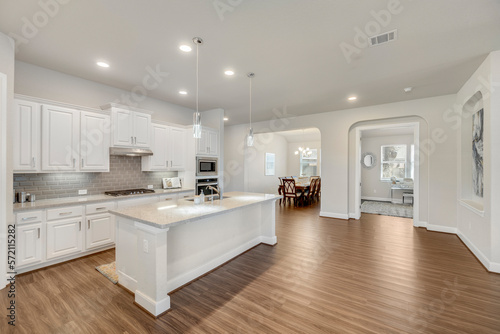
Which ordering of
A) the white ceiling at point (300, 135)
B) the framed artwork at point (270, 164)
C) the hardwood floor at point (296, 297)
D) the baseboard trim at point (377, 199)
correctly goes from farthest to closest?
the white ceiling at point (300, 135), the framed artwork at point (270, 164), the baseboard trim at point (377, 199), the hardwood floor at point (296, 297)

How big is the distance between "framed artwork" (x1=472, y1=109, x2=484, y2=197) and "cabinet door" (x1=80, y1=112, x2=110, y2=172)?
6.06 metres

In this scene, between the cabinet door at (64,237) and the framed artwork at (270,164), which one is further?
the framed artwork at (270,164)

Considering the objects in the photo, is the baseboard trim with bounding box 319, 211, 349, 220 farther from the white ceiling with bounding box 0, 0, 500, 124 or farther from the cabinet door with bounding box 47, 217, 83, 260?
the cabinet door with bounding box 47, 217, 83, 260

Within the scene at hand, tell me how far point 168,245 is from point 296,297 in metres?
1.49

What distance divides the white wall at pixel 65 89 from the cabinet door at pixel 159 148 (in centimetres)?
60

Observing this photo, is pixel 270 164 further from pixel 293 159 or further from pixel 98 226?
pixel 98 226

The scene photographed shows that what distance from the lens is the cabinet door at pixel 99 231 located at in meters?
3.33

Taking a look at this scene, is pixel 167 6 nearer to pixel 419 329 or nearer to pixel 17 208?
pixel 17 208

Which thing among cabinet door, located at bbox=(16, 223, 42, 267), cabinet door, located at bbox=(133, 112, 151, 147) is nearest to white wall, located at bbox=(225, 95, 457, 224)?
cabinet door, located at bbox=(133, 112, 151, 147)

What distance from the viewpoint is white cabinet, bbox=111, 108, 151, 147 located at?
3.82 meters

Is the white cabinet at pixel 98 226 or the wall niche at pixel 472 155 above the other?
the wall niche at pixel 472 155

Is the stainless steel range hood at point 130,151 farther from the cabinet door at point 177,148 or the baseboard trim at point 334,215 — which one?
the baseboard trim at point 334,215

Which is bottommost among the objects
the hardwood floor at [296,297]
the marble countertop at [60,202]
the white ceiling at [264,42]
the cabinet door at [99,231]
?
the hardwood floor at [296,297]

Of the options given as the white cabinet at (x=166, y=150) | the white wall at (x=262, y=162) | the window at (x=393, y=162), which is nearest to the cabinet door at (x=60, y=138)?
the white cabinet at (x=166, y=150)
